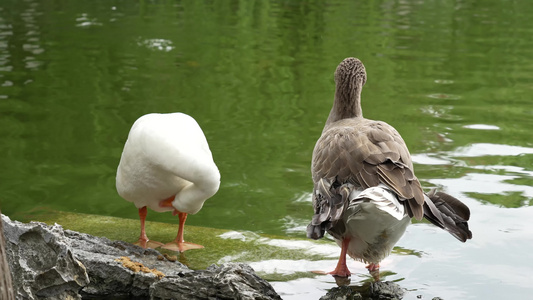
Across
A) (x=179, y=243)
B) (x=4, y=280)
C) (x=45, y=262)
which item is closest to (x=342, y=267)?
(x=179, y=243)

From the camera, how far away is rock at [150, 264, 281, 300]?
4488 mm

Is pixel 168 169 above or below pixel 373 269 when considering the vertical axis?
above

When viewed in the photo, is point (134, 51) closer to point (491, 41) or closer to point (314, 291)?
point (491, 41)

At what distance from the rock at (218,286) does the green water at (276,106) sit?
45 cm

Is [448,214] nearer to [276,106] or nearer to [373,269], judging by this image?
[373,269]

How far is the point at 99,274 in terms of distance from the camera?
480cm

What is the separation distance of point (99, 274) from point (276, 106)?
7006 mm

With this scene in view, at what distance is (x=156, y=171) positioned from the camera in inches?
221

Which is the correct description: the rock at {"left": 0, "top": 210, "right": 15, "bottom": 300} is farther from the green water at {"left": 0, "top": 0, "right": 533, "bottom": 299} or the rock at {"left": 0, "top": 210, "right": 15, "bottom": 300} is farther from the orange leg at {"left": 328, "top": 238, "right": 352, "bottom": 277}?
the orange leg at {"left": 328, "top": 238, "right": 352, "bottom": 277}

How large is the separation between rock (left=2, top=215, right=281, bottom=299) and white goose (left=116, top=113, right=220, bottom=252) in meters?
0.68

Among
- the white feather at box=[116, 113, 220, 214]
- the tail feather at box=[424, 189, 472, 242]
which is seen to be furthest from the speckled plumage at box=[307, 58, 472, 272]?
the white feather at box=[116, 113, 220, 214]

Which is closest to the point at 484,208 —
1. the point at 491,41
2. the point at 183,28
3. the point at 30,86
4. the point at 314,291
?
the point at 314,291

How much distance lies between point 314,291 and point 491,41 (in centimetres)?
1388

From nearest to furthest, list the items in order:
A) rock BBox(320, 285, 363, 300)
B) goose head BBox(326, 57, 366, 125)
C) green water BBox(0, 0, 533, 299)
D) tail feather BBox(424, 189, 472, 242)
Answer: rock BBox(320, 285, 363, 300) < tail feather BBox(424, 189, 472, 242) < goose head BBox(326, 57, 366, 125) < green water BBox(0, 0, 533, 299)
